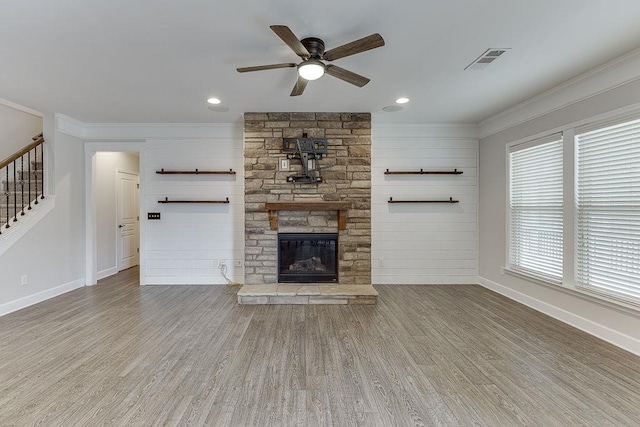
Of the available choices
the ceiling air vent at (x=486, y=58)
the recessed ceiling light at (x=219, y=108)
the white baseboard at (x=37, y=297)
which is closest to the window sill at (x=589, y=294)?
the ceiling air vent at (x=486, y=58)

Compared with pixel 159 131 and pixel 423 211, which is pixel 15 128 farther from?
pixel 423 211

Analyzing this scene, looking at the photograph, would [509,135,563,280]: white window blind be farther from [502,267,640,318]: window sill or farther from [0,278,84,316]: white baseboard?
[0,278,84,316]: white baseboard

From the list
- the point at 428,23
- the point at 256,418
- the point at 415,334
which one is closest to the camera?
the point at 256,418

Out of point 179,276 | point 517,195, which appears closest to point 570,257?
point 517,195

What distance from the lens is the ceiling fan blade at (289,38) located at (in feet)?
6.69

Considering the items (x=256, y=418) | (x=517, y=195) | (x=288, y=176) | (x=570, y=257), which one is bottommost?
(x=256, y=418)

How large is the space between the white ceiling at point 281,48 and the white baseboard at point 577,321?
8.58 ft

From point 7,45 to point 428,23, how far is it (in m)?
3.52

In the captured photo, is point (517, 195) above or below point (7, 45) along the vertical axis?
below

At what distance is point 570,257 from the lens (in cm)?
342

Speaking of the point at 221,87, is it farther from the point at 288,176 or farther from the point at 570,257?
the point at 570,257

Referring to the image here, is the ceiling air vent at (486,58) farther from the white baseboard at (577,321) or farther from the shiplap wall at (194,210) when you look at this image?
the shiplap wall at (194,210)

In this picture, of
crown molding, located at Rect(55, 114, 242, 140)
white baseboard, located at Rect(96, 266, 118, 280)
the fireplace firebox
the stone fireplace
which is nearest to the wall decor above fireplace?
the stone fireplace

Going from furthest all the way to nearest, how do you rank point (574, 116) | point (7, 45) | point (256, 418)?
point (574, 116)
point (7, 45)
point (256, 418)
